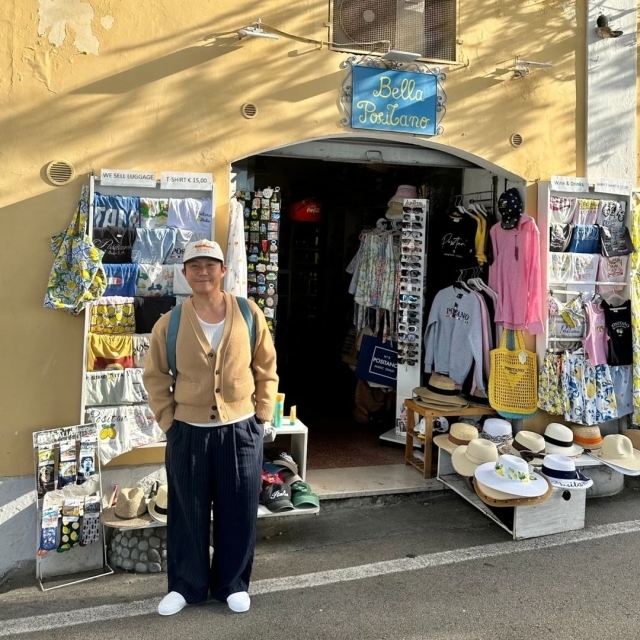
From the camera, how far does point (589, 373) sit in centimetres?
601

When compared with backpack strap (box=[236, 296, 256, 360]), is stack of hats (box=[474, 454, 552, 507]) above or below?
below

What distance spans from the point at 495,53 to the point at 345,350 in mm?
3747

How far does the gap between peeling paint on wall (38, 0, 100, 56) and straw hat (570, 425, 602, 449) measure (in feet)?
16.4

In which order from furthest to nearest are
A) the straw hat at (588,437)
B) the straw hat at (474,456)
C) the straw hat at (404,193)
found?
the straw hat at (404,193) < the straw hat at (588,437) < the straw hat at (474,456)

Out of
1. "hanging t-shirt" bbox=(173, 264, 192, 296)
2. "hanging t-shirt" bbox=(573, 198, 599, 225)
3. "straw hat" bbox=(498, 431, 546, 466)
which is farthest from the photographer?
"hanging t-shirt" bbox=(573, 198, 599, 225)

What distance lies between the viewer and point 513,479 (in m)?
4.68

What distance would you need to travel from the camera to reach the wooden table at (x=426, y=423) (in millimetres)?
5891

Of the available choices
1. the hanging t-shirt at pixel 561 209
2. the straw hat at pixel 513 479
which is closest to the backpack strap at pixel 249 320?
the straw hat at pixel 513 479

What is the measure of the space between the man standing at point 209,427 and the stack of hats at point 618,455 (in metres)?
3.24

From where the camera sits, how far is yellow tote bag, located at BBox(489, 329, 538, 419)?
5918mm

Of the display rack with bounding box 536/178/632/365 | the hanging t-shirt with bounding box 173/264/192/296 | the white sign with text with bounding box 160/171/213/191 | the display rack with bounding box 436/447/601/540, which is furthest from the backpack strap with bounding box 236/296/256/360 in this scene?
the display rack with bounding box 536/178/632/365

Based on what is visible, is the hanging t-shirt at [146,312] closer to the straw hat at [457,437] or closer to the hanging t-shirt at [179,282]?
the hanging t-shirt at [179,282]

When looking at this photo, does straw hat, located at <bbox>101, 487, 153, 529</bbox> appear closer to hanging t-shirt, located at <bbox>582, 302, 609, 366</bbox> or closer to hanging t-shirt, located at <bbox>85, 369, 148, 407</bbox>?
hanging t-shirt, located at <bbox>85, 369, 148, 407</bbox>

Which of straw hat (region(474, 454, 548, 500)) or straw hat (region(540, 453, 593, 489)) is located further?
straw hat (region(540, 453, 593, 489))
